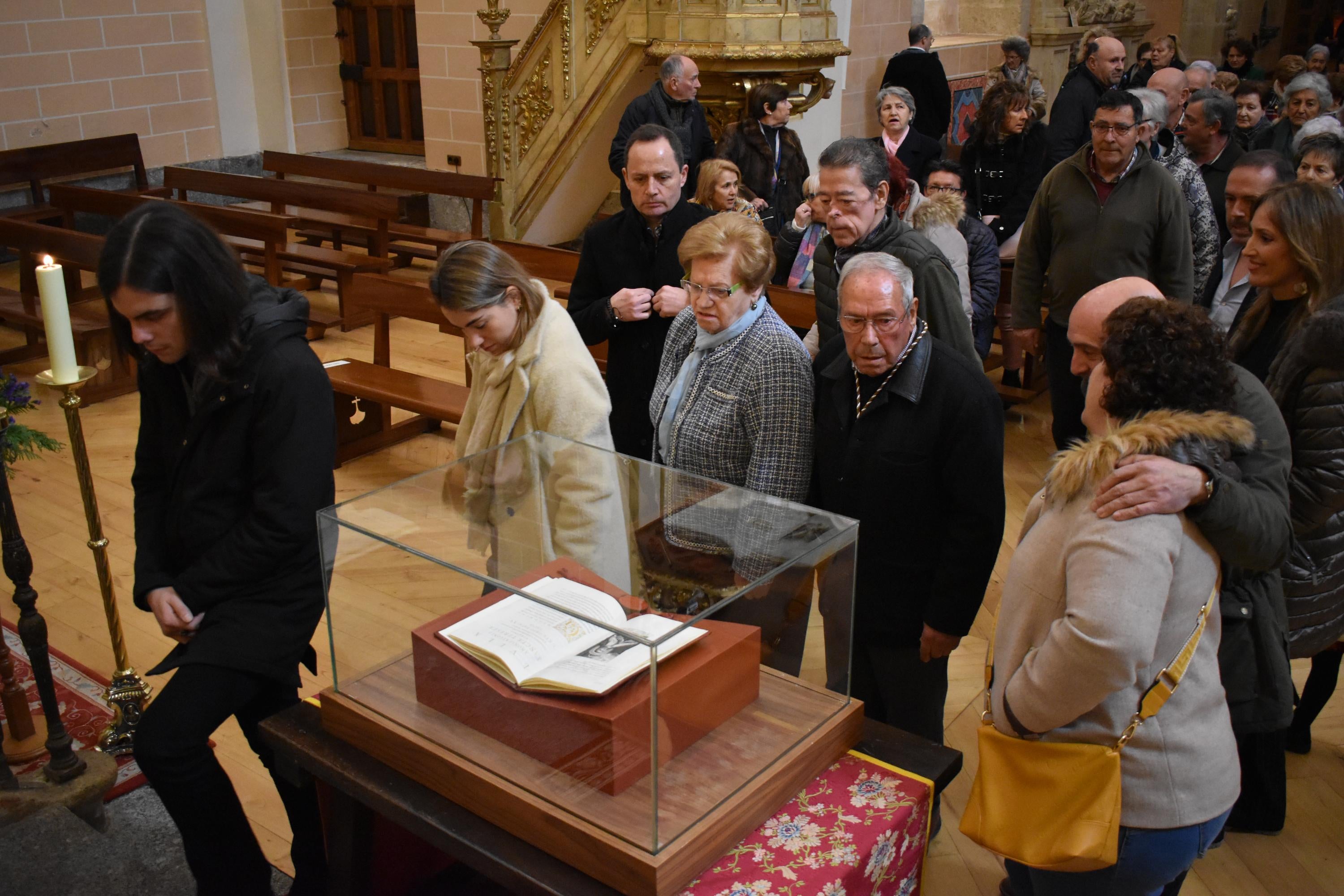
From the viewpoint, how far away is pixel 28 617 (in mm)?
2857

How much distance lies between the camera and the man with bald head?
5.86 ft

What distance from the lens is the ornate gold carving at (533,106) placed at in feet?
29.6

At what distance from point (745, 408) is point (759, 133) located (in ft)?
13.1

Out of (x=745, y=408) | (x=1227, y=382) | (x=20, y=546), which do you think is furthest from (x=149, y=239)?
(x=1227, y=382)

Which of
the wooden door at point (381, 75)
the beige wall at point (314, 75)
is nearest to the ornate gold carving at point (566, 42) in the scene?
the wooden door at point (381, 75)

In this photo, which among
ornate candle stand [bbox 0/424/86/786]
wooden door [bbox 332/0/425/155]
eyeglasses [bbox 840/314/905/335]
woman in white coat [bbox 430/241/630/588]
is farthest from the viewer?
wooden door [bbox 332/0/425/155]

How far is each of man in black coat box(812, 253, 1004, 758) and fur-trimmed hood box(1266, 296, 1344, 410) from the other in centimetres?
73

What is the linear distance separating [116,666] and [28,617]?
81 centimetres

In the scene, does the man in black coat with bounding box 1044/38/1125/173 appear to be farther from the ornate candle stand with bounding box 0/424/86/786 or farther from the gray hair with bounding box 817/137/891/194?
the ornate candle stand with bounding box 0/424/86/786

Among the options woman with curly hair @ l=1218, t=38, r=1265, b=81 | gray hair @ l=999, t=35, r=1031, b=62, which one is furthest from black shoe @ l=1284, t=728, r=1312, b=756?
woman with curly hair @ l=1218, t=38, r=1265, b=81

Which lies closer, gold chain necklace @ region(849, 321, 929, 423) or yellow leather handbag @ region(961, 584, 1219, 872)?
yellow leather handbag @ region(961, 584, 1219, 872)

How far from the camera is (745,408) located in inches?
108

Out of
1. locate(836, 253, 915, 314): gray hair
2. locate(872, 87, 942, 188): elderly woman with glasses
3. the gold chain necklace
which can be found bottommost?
the gold chain necklace

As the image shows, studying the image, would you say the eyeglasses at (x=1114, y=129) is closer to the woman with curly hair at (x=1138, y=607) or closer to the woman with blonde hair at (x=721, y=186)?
the woman with blonde hair at (x=721, y=186)
